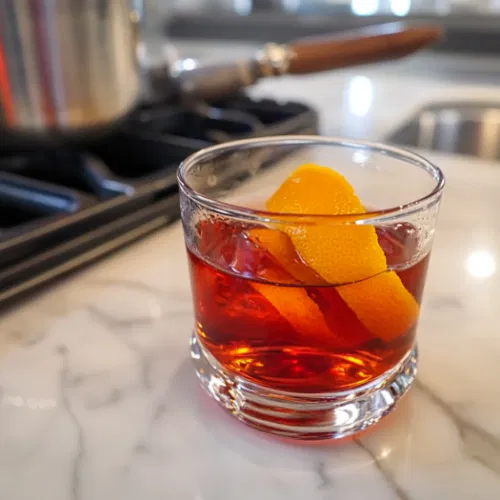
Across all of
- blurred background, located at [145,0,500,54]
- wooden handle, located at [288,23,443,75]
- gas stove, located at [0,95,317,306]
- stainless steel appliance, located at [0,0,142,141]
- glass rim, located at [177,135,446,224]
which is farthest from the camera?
blurred background, located at [145,0,500,54]

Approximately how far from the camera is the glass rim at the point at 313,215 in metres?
0.30

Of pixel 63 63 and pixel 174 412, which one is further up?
pixel 63 63

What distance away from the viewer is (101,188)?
57cm

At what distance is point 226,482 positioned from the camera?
1.00ft

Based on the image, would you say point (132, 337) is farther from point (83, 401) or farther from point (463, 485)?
point (463, 485)

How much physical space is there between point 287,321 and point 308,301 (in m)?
0.02

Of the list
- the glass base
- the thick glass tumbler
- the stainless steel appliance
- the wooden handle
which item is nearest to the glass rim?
the thick glass tumbler

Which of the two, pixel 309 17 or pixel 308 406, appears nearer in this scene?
pixel 308 406

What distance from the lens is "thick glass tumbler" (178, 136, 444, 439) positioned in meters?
0.32

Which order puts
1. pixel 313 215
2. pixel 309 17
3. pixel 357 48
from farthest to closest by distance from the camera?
1. pixel 309 17
2. pixel 357 48
3. pixel 313 215

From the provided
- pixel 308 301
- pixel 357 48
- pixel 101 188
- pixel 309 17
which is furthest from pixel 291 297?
pixel 309 17

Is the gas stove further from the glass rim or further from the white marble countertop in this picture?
the glass rim

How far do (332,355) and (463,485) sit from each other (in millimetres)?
94

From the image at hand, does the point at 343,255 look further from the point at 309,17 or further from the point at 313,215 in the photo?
the point at 309,17
